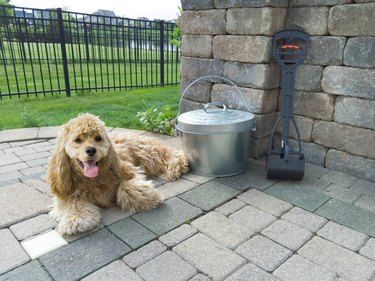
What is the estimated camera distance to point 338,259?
208 centimetres

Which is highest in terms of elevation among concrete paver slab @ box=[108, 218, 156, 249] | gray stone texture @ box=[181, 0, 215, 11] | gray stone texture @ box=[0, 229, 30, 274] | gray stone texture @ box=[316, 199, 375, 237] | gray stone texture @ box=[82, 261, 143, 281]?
gray stone texture @ box=[181, 0, 215, 11]

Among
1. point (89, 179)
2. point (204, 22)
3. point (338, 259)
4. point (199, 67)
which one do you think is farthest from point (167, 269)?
point (204, 22)

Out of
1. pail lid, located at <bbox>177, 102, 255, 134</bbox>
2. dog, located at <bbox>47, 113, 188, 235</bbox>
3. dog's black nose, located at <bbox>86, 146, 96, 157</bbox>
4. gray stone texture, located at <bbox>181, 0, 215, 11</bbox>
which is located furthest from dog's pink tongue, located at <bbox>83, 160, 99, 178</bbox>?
gray stone texture, located at <bbox>181, 0, 215, 11</bbox>

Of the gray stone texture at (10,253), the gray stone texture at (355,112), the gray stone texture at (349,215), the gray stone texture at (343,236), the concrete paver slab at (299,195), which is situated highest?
the gray stone texture at (355,112)

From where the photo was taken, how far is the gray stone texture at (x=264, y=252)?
2.04 metres

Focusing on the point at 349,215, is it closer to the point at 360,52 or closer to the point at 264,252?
the point at 264,252

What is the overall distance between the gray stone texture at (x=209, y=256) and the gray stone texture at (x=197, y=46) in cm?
240

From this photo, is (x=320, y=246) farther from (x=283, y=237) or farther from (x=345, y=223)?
(x=345, y=223)

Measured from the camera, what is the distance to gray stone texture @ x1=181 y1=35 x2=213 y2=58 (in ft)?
12.6

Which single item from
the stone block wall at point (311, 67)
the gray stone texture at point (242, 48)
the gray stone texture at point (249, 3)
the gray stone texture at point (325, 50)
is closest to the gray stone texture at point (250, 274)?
the stone block wall at point (311, 67)

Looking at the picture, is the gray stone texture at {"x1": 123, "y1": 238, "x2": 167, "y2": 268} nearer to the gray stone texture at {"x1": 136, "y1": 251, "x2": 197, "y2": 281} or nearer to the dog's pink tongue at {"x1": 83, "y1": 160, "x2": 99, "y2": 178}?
the gray stone texture at {"x1": 136, "y1": 251, "x2": 197, "y2": 281}

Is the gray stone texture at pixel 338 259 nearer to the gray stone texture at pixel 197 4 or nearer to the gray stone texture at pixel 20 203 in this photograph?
the gray stone texture at pixel 20 203

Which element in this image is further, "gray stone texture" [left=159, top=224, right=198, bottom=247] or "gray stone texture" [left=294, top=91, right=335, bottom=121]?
"gray stone texture" [left=294, top=91, right=335, bottom=121]

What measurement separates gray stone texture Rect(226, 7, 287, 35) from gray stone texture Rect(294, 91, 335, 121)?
80 centimetres
